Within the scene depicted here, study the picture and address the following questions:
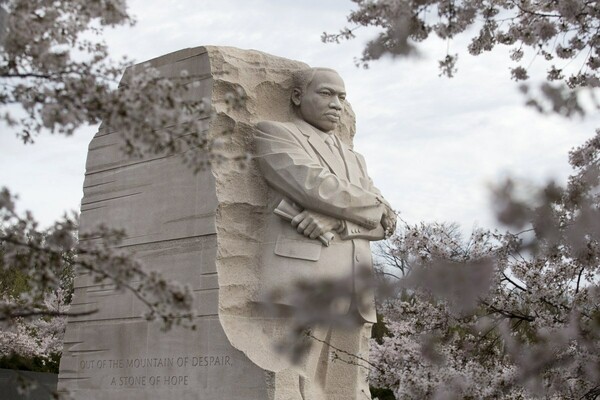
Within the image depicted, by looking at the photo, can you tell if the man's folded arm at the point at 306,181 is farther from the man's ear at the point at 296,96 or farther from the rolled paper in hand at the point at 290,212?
the man's ear at the point at 296,96

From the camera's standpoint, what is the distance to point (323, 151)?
8164 millimetres

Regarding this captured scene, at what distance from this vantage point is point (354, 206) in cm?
784

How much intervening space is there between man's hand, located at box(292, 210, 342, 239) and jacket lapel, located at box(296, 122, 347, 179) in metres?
0.53

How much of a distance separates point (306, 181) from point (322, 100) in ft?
3.11

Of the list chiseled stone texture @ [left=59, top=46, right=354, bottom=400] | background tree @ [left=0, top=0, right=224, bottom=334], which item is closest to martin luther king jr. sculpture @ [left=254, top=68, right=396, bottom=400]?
chiseled stone texture @ [left=59, top=46, right=354, bottom=400]

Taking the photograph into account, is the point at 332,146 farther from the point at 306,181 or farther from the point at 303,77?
the point at 306,181

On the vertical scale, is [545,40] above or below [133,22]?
above

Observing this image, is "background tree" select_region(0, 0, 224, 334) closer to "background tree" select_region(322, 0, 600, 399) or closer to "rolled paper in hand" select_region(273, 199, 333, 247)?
"background tree" select_region(322, 0, 600, 399)

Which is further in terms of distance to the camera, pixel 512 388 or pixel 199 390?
pixel 199 390

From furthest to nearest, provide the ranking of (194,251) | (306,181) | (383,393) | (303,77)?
1. (383,393)
2. (303,77)
3. (194,251)
4. (306,181)

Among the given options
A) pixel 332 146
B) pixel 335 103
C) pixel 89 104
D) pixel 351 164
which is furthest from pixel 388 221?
pixel 89 104

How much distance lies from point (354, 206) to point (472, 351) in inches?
57.7

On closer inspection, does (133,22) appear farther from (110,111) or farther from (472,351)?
(472,351)

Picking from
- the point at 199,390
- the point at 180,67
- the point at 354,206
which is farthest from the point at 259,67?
the point at 199,390
